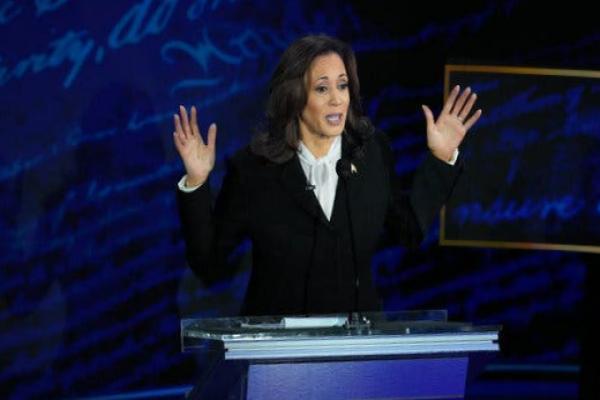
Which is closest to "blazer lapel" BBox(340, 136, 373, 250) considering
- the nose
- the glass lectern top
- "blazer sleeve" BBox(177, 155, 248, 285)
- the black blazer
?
the black blazer

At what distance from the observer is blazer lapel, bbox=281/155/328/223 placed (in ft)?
8.45

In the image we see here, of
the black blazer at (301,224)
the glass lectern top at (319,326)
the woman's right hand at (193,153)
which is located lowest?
the glass lectern top at (319,326)

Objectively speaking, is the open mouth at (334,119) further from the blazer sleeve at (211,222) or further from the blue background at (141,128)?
the blue background at (141,128)

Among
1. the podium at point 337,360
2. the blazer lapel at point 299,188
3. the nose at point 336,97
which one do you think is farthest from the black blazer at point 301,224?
the podium at point 337,360

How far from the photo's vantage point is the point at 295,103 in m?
2.73

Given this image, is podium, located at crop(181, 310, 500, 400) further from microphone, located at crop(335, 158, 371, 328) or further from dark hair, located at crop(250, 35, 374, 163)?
dark hair, located at crop(250, 35, 374, 163)

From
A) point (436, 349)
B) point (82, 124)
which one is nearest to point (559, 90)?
point (82, 124)

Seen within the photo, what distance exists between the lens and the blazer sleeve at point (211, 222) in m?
2.58

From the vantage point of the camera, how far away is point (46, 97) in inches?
161

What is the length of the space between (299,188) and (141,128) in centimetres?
168

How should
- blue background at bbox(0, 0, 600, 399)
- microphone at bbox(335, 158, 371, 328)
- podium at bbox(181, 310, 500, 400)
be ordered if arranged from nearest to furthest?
podium at bbox(181, 310, 500, 400)
microphone at bbox(335, 158, 371, 328)
blue background at bbox(0, 0, 600, 399)

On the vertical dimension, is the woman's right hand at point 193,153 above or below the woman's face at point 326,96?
below

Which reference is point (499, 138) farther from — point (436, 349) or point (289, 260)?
point (436, 349)

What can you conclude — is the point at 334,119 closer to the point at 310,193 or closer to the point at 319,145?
the point at 319,145
